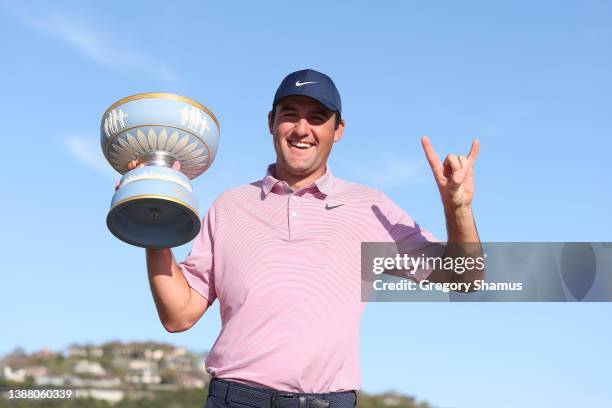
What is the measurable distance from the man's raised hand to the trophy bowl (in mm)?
1375

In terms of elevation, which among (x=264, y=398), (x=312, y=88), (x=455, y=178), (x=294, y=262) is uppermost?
(x=312, y=88)

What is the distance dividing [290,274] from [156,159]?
1.04 m

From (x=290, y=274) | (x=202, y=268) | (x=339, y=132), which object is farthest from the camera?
(x=339, y=132)

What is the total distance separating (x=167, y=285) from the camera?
16.3 ft

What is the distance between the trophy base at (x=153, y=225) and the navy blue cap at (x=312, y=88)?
3.33 feet

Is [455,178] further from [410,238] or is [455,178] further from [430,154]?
[410,238]

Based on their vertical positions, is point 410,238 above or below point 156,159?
below

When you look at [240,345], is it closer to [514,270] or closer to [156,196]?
[156,196]

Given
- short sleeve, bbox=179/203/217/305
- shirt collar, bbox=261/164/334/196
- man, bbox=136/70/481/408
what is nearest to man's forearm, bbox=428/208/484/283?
man, bbox=136/70/481/408

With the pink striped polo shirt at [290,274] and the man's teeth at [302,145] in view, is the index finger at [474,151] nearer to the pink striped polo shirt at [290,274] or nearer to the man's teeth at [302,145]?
the pink striped polo shirt at [290,274]

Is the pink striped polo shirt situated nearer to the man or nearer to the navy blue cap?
the man

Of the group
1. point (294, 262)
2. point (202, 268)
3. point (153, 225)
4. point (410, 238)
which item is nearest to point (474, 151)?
point (410, 238)

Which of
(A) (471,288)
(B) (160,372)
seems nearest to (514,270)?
(A) (471,288)

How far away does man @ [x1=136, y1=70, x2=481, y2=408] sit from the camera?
462 cm
